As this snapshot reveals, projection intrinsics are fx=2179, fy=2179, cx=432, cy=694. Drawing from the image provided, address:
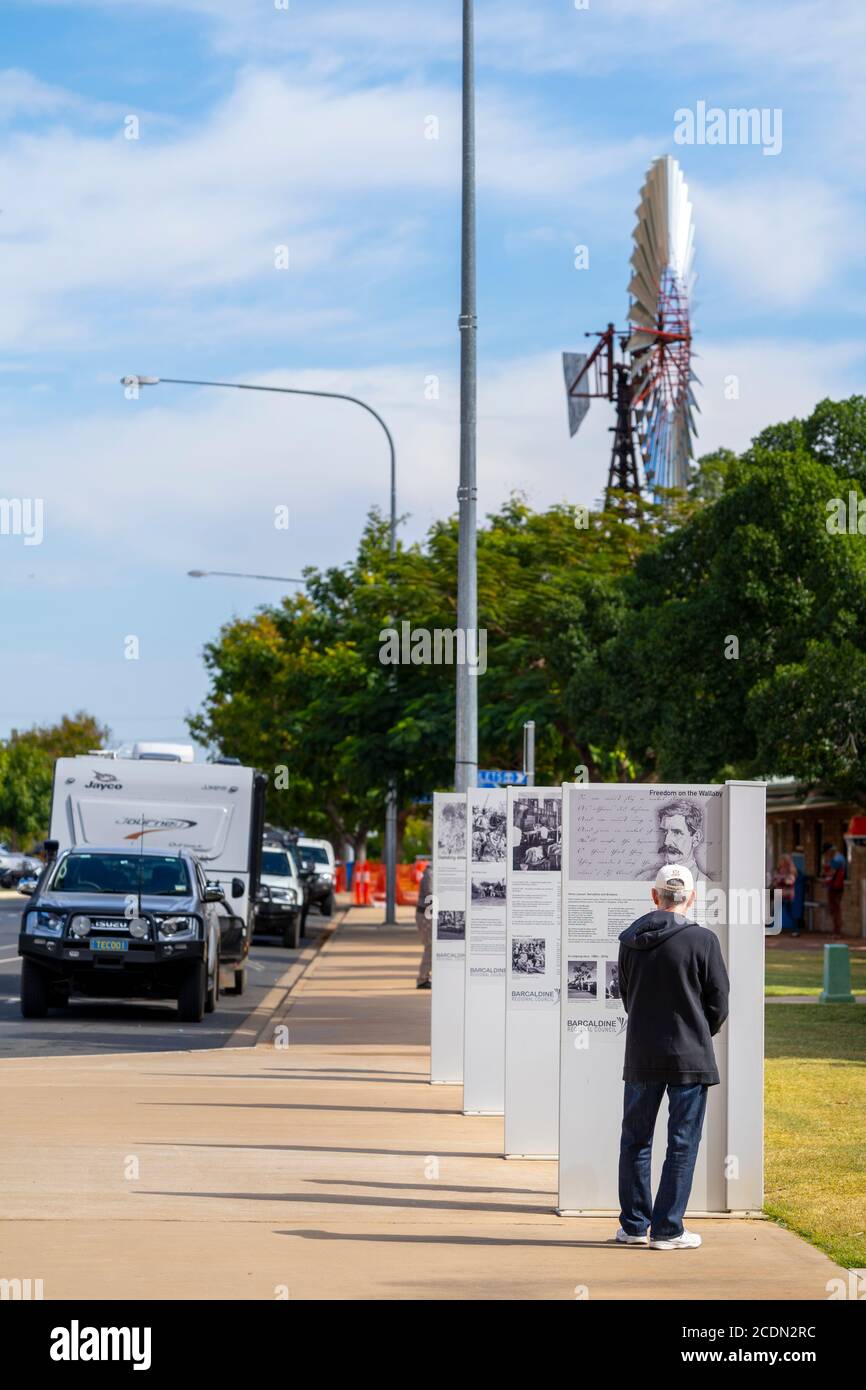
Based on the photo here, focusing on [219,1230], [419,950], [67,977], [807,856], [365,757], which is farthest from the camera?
[807,856]

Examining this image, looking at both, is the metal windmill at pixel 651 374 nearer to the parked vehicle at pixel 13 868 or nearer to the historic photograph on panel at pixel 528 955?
the parked vehicle at pixel 13 868

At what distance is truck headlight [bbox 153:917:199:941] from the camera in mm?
20594

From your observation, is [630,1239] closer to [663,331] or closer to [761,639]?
[761,639]

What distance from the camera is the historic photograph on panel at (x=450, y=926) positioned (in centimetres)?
1686

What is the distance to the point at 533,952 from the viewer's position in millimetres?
13039

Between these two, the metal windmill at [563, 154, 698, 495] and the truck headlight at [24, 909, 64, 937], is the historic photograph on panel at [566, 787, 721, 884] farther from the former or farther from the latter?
the metal windmill at [563, 154, 698, 495]

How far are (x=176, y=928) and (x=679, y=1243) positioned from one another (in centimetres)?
1213

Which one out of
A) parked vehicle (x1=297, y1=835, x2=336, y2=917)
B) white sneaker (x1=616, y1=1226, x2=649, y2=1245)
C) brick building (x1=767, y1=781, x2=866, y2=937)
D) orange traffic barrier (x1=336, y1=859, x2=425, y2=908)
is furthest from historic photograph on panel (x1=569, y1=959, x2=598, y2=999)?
orange traffic barrier (x1=336, y1=859, x2=425, y2=908)

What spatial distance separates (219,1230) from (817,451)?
2477 cm

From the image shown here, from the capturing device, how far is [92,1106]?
13.7m

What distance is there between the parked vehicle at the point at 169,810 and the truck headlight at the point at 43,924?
476 cm

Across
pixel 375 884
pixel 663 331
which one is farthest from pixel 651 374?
pixel 375 884
